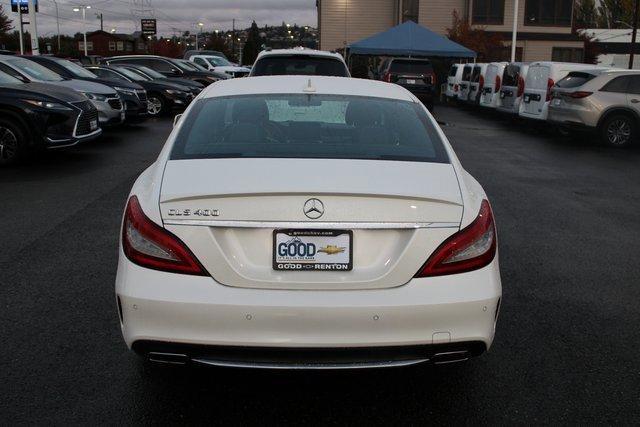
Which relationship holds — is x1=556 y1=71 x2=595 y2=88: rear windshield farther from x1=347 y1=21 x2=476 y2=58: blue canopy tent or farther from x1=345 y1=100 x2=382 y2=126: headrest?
x1=347 y1=21 x2=476 y2=58: blue canopy tent

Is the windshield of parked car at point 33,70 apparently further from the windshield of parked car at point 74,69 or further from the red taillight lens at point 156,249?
the red taillight lens at point 156,249

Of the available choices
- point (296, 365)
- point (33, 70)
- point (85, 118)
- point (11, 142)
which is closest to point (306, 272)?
point (296, 365)

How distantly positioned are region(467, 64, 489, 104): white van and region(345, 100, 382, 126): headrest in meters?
20.9

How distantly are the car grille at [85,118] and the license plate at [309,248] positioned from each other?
9165mm

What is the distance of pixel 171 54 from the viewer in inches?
4080

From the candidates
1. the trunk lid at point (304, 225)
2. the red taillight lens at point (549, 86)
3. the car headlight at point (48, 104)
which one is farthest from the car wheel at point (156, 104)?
the trunk lid at point (304, 225)

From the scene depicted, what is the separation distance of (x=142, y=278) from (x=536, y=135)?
1666cm

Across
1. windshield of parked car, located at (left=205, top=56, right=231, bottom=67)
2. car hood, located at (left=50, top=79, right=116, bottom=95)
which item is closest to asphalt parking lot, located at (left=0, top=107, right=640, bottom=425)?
car hood, located at (left=50, top=79, right=116, bottom=95)

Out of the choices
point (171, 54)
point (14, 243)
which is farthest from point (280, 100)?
point (171, 54)

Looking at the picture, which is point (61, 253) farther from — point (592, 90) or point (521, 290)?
point (592, 90)

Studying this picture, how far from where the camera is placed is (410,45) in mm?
31297

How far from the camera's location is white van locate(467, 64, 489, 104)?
24.8 meters

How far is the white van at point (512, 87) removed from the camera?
19.3 meters

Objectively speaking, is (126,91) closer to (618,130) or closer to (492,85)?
(618,130)
